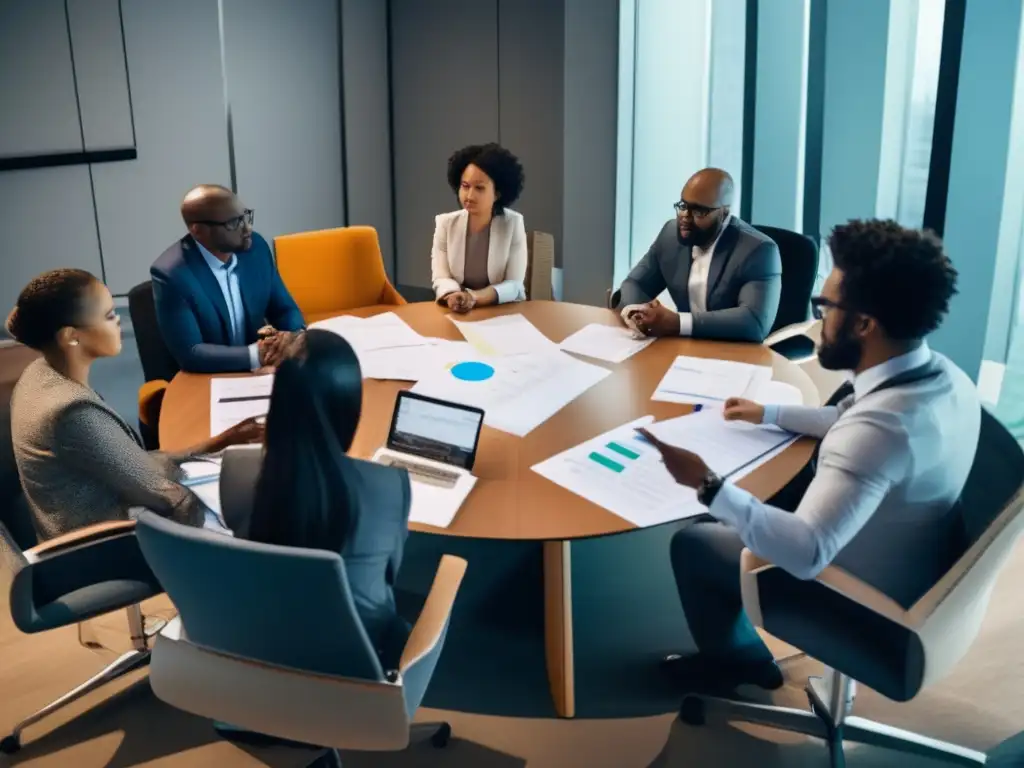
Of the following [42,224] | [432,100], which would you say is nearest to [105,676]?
[42,224]

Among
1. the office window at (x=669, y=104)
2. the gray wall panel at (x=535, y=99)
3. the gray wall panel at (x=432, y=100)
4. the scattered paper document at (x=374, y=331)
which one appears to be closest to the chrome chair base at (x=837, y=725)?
the scattered paper document at (x=374, y=331)

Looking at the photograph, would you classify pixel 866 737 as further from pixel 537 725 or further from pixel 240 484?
pixel 240 484

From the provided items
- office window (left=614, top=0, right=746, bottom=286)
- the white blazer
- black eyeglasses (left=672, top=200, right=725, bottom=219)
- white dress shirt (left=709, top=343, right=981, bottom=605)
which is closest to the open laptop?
white dress shirt (left=709, top=343, right=981, bottom=605)

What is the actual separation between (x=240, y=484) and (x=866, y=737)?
5.26 feet

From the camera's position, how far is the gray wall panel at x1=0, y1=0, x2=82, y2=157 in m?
4.84

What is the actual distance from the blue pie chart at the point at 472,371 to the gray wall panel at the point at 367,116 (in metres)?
3.32

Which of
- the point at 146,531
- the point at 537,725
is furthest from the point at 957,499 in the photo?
the point at 146,531

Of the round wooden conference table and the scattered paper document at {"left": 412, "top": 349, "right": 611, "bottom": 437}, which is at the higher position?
the scattered paper document at {"left": 412, "top": 349, "right": 611, "bottom": 437}

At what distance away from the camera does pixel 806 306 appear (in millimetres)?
3902

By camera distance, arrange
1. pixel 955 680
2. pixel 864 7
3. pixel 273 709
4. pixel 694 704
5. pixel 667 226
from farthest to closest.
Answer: pixel 864 7
pixel 667 226
pixel 955 680
pixel 694 704
pixel 273 709

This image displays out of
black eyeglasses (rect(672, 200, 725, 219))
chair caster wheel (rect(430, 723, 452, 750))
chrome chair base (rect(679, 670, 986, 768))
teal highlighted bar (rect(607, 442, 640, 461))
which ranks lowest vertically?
chair caster wheel (rect(430, 723, 452, 750))

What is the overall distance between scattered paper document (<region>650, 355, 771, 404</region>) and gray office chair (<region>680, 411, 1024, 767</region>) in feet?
2.28

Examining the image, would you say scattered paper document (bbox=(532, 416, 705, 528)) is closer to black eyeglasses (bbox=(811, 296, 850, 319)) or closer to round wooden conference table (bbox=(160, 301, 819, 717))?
round wooden conference table (bbox=(160, 301, 819, 717))

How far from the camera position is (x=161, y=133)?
540 centimetres
